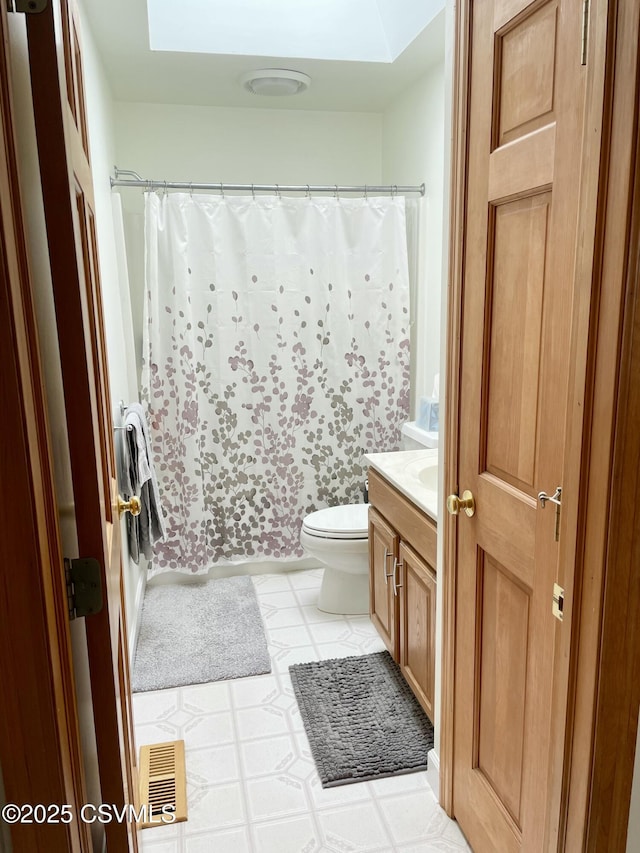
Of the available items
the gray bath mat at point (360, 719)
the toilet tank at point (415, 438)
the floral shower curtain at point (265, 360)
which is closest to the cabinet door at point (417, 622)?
the gray bath mat at point (360, 719)

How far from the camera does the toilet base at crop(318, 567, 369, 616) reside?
9.95ft

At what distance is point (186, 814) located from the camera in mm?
1901

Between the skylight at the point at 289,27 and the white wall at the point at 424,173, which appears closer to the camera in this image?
the skylight at the point at 289,27

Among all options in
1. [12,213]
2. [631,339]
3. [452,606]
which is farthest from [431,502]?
[12,213]

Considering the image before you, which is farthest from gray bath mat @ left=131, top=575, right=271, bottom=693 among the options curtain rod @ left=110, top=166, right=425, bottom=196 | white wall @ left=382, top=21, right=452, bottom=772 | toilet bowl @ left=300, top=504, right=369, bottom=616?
curtain rod @ left=110, top=166, right=425, bottom=196

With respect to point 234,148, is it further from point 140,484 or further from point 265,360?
point 140,484

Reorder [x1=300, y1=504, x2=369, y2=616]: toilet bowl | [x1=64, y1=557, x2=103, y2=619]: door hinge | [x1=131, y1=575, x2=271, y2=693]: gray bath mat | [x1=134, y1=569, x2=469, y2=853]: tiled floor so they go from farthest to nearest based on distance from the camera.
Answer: [x1=300, y1=504, x2=369, y2=616]: toilet bowl
[x1=131, y1=575, x2=271, y2=693]: gray bath mat
[x1=134, y1=569, x2=469, y2=853]: tiled floor
[x1=64, y1=557, x2=103, y2=619]: door hinge

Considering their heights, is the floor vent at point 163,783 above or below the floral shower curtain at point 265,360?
below

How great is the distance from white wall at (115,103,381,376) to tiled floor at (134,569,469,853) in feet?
5.64

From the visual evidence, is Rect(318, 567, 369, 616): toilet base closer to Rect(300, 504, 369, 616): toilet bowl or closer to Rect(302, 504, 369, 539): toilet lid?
Rect(300, 504, 369, 616): toilet bowl

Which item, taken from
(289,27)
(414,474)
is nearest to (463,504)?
(414,474)

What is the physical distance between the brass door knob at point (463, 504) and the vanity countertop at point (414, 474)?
26cm

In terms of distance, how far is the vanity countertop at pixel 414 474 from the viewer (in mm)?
2049

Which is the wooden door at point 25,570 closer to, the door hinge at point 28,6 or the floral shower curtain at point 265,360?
the door hinge at point 28,6
